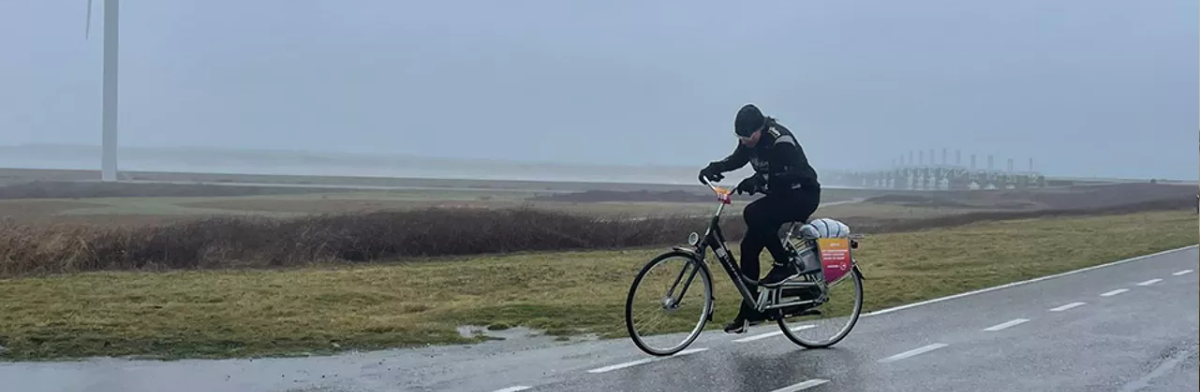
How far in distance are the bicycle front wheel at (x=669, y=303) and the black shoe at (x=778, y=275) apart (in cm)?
45

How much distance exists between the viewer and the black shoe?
7.77m

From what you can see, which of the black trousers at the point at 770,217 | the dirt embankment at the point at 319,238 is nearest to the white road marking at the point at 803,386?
the black trousers at the point at 770,217

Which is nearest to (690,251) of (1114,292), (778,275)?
(778,275)

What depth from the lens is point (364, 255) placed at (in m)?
24.8

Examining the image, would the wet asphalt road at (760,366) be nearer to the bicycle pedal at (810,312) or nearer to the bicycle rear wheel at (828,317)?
the bicycle rear wheel at (828,317)

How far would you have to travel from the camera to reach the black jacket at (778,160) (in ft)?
24.6

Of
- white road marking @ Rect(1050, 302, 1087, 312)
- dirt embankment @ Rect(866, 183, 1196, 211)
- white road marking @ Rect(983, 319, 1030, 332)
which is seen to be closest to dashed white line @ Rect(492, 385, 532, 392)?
white road marking @ Rect(983, 319, 1030, 332)

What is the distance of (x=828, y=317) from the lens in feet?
26.8

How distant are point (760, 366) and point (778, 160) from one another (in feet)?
4.82

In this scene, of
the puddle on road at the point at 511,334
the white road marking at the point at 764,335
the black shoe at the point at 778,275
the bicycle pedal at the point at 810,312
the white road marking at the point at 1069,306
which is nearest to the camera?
the black shoe at the point at 778,275

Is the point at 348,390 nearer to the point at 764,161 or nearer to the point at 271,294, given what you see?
the point at 764,161

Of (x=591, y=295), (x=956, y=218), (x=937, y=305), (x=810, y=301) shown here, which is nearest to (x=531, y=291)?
(x=591, y=295)

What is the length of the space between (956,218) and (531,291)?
26.6 m

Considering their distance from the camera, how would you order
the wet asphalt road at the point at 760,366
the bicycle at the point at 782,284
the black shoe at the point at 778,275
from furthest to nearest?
1. the black shoe at the point at 778,275
2. the bicycle at the point at 782,284
3. the wet asphalt road at the point at 760,366
